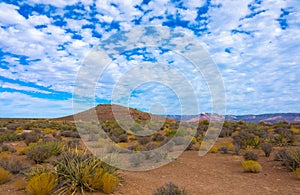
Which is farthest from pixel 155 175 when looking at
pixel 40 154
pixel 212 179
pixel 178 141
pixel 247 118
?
pixel 247 118

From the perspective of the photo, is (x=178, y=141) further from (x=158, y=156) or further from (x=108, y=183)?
(x=108, y=183)

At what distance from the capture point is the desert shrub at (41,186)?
6590mm

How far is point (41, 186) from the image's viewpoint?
6637 mm

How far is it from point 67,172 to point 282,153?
9.10 meters

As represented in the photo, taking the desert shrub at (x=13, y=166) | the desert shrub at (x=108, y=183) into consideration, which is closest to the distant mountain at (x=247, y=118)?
the desert shrub at (x=108, y=183)

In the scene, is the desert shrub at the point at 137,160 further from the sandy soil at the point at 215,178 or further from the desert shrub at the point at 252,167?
the desert shrub at the point at 252,167

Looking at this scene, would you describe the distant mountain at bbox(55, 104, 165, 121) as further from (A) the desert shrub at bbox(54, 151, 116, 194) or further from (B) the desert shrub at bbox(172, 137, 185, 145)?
(A) the desert shrub at bbox(54, 151, 116, 194)

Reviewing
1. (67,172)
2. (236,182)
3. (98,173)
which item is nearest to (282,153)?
(236,182)

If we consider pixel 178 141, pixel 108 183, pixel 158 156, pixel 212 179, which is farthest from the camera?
pixel 178 141

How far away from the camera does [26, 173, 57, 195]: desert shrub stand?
6.59 metres

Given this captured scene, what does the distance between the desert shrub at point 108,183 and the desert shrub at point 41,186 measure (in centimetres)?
140

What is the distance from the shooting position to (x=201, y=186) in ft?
26.9

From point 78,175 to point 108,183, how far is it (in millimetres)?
923

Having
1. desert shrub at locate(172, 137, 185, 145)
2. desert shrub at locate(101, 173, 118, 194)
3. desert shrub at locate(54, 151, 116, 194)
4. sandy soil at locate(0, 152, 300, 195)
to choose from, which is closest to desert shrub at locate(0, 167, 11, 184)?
sandy soil at locate(0, 152, 300, 195)
